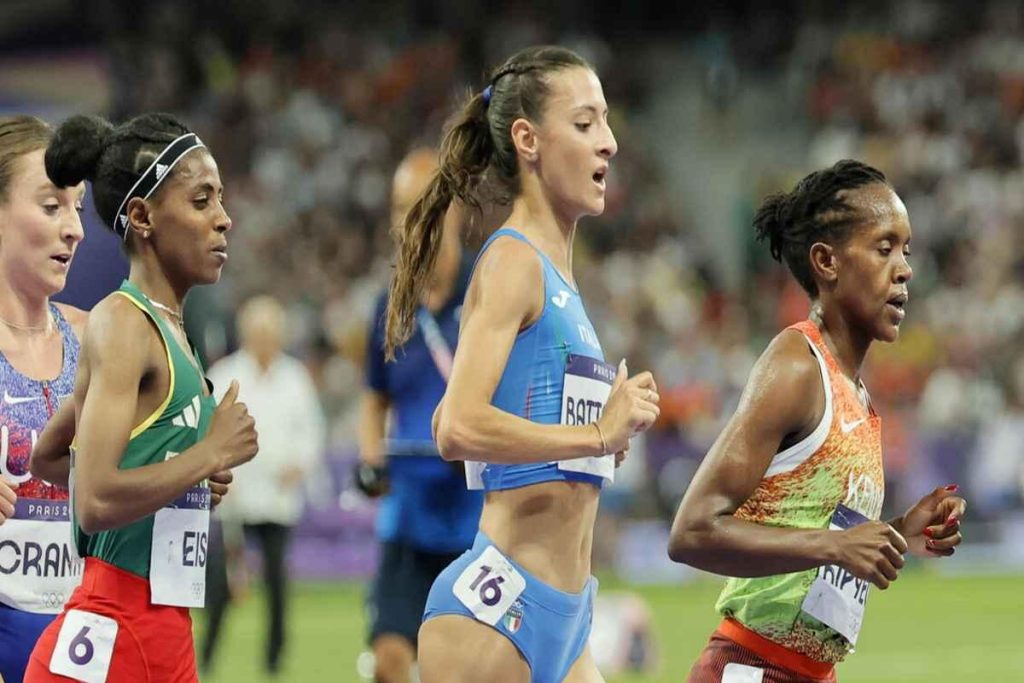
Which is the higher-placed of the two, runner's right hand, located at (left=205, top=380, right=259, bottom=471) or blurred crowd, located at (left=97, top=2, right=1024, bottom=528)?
blurred crowd, located at (left=97, top=2, right=1024, bottom=528)

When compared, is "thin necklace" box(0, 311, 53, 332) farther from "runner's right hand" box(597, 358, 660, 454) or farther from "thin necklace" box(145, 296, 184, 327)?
"runner's right hand" box(597, 358, 660, 454)

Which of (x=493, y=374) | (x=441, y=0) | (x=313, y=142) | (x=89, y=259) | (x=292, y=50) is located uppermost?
(x=441, y=0)

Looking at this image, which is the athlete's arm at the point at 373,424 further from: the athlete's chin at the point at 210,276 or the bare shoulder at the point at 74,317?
the athlete's chin at the point at 210,276

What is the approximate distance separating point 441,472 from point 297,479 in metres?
5.23

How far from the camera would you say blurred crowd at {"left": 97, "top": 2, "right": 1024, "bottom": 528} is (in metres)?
19.2

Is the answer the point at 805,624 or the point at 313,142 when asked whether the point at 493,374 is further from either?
the point at 313,142

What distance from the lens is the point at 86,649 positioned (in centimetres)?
417

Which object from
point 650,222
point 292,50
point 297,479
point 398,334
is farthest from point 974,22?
point 398,334

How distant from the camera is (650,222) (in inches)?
923

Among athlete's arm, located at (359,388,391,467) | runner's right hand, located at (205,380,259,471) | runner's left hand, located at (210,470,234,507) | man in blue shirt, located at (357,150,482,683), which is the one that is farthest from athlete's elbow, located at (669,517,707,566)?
athlete's arm, located at (359,388,391,467)

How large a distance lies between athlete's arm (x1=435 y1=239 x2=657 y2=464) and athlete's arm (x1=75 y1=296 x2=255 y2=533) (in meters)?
0.59

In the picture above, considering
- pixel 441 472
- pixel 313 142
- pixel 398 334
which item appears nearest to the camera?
pixel 398 334

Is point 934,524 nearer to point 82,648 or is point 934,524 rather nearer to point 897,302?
point 897,302

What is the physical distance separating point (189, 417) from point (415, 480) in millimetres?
3116
